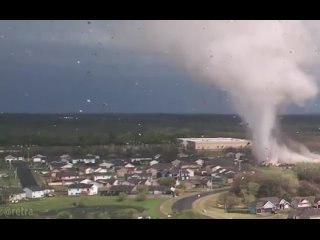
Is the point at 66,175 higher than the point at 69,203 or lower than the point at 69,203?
higher

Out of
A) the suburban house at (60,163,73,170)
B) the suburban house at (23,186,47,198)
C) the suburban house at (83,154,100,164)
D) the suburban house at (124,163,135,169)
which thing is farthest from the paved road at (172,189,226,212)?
the suburban house at (23,186,47,198)

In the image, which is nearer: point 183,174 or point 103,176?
point 103,176

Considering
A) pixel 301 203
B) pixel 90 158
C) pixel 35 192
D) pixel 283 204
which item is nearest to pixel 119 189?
pixel 90 158

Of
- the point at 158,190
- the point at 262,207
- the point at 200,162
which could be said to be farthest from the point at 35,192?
the point at 262,207

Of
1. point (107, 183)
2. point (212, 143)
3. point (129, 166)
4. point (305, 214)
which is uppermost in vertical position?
point (212, 143)

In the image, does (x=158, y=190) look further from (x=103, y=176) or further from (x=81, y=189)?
(x=81, y=189)
